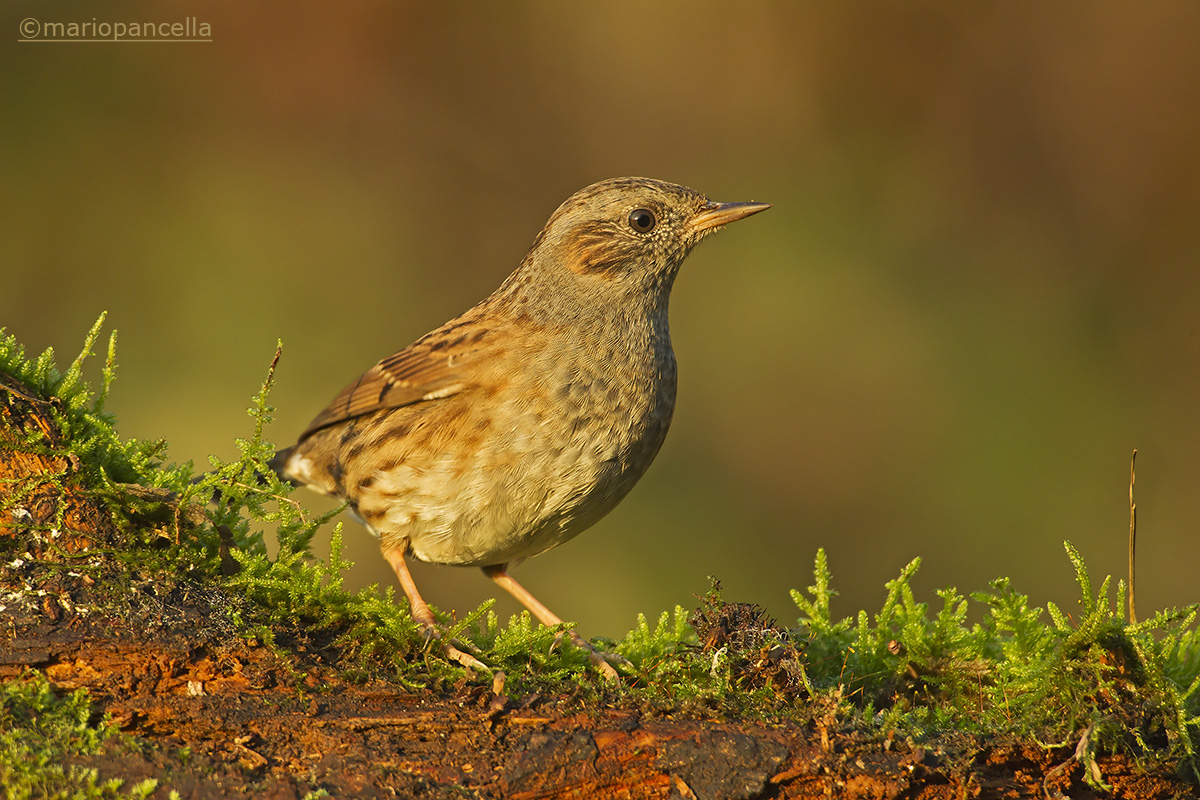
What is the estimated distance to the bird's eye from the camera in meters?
4.96

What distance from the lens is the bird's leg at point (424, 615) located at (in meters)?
3.01

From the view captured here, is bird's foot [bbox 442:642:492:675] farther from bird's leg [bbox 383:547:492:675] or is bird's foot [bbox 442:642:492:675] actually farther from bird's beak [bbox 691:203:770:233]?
bird's beak [bbox 691:203:770:233]

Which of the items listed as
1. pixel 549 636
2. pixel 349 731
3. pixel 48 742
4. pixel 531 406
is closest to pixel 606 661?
pixel 549 636

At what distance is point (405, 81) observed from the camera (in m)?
9.53

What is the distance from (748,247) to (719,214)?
3850 millimetres

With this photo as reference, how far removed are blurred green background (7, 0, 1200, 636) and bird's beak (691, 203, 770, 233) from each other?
11.9ft

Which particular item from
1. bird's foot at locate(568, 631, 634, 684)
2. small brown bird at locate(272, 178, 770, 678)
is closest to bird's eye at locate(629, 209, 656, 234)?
small brown bird at locate(272, 178, 770, 678)

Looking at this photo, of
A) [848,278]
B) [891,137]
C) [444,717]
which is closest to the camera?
[444,717]

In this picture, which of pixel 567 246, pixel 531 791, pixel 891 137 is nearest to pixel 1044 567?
pixel 891 137

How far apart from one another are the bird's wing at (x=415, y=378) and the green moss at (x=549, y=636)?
124 cm

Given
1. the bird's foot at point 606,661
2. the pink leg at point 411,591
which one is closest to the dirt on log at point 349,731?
the bird's foot at point 606,661

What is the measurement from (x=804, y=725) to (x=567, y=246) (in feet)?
9.56

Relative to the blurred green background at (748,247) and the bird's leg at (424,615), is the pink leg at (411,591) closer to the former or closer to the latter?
the bird's leg at (424,615)

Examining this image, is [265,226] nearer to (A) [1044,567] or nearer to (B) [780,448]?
(B) [780,448]
